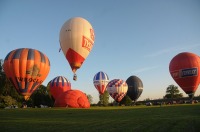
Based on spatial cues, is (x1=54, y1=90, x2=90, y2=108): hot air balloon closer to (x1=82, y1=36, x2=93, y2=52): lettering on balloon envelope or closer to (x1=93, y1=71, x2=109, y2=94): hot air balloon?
(x1=82, y1=36, x2=93, y2=52): lettering on balloon envelope

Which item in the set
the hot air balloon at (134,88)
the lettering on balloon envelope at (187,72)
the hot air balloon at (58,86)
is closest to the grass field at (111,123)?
the lettering on balloon envelope at (187,72)

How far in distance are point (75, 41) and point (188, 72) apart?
69.1ft

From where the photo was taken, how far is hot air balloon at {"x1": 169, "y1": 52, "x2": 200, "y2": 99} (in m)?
40.1

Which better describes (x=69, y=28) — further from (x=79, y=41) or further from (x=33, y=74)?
(x=33, y=74)

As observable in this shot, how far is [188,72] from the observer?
132 ft

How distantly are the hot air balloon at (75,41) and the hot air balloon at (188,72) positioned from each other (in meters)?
18.1

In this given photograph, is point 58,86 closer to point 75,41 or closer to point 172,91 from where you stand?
point 75,41

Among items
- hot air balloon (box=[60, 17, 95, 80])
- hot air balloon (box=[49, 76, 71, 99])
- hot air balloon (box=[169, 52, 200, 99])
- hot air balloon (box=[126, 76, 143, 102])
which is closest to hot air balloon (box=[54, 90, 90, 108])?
hot air balloon (box=[60, 17, 95, 80])

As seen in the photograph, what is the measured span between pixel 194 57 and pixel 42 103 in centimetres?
4681

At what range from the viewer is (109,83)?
6175cm

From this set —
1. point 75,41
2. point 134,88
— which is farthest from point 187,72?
point 134,88

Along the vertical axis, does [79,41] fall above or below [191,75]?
above

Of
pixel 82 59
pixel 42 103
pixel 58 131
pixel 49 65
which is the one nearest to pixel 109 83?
pixel 42 103

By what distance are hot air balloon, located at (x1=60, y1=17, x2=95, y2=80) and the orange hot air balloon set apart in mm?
5155
